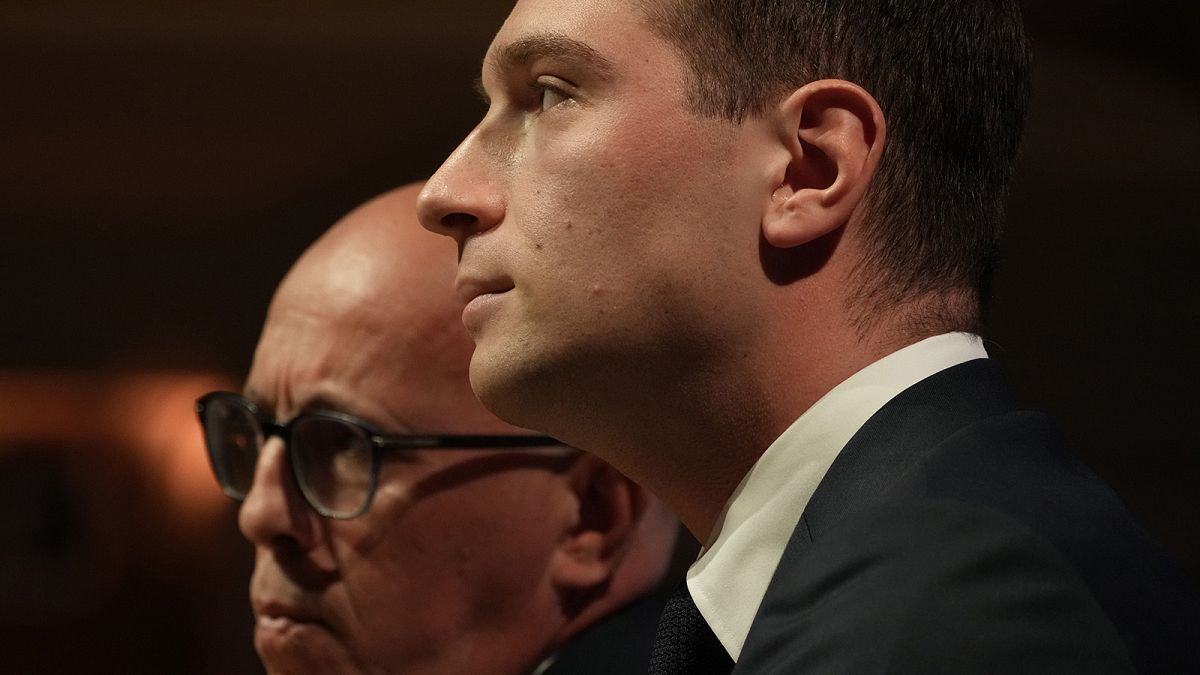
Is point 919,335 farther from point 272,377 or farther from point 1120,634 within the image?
point 272,377

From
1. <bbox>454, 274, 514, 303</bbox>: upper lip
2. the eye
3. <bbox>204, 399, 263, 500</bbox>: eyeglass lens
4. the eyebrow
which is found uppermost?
the eyebrow

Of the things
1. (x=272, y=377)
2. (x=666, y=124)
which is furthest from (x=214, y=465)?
(x=666, y=124)

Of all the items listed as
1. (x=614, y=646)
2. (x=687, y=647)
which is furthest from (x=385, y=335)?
(x=687, y=647)

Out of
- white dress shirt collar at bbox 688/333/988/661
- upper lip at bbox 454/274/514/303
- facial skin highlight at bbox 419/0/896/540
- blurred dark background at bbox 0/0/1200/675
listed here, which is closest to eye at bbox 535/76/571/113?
facial skin highlight at bbox 419/0/896/540

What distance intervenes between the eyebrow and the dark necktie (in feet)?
1.28

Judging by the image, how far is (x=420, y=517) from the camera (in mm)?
1520

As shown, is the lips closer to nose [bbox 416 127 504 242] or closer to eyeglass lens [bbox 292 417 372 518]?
eyeglass lens [bbox 292 417 372 518]

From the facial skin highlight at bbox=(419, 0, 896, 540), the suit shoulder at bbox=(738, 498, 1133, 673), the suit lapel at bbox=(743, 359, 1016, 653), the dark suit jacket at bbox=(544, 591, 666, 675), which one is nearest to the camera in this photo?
the suit shoulder at bbox=(738, 498, 1133, 673)

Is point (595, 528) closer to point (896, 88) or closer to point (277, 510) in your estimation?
point (277, 510)

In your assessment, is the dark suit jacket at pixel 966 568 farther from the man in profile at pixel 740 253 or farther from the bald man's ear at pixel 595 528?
the bald man's ear at pixel 595 528

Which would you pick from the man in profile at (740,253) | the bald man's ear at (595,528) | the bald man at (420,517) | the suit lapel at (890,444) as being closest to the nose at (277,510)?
the bald man at (420,517)

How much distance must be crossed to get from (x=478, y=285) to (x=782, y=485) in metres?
0.28

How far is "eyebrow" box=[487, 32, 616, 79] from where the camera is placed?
107cm

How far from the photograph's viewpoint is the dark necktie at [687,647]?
Result: 40.4 inches
